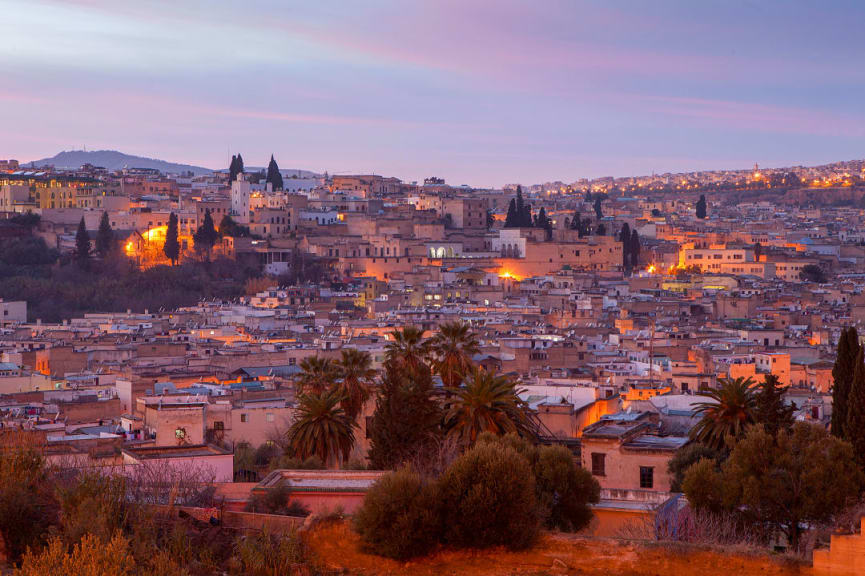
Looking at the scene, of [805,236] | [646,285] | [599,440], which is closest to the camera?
[599,440]

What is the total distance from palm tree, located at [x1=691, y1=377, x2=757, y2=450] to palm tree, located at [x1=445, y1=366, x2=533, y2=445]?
2.54 m

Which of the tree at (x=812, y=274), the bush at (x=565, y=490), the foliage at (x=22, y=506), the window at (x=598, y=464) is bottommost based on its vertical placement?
the tree at (x=812, y=274)

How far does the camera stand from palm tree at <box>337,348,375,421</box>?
2200 centimetres

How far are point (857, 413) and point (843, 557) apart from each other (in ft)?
16.8

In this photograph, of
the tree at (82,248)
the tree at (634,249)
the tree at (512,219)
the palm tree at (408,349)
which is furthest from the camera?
the tree at (512,219)

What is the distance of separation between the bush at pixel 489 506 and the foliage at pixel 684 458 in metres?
5.09

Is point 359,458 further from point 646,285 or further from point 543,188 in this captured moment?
point 543,188

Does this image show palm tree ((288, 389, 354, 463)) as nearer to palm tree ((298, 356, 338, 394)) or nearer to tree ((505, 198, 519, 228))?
palm tree ((298, 356, 338, 394))

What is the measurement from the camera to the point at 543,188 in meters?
183

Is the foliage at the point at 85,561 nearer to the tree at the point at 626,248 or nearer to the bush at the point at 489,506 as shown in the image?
the bush at the point at 489,506

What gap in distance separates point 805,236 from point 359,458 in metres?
76.6

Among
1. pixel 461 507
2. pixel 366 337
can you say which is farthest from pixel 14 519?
pixel 366 337

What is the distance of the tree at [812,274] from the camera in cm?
7202

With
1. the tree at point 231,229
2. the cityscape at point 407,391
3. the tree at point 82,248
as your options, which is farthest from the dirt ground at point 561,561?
the tree at point 231,229
